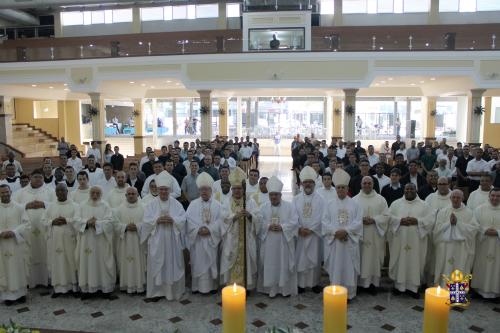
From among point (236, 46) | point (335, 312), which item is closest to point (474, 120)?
point (236, 46)

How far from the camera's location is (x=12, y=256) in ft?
19.0

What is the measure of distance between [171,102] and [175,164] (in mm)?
17574

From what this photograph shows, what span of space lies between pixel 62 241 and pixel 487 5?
22067mm

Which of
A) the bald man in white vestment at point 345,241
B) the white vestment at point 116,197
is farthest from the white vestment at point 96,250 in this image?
the bald man in white vestment at point 345,241

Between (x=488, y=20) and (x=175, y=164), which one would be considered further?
(x=488, y=20)

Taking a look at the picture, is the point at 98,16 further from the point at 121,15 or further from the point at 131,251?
the point at 131,251

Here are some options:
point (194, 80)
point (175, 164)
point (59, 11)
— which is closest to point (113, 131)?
point (59, 11)

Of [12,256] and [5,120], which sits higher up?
[5,120]

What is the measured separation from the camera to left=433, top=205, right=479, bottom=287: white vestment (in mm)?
5750

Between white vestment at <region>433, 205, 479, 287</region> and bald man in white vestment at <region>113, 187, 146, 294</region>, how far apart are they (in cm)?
403

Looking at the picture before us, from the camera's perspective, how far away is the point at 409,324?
5195mm

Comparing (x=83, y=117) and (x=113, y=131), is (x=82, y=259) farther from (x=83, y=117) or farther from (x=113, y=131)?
(x=113, y=131)

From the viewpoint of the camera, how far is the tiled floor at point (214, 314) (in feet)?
17.0

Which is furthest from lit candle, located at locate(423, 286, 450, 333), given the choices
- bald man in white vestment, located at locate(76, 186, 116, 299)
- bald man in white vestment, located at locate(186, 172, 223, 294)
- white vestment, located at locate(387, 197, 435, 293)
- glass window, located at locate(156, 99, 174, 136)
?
glass window, located at locate(156, 99, 174, 136)
